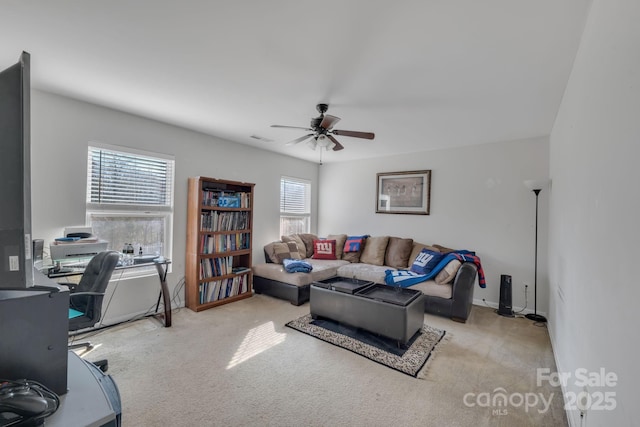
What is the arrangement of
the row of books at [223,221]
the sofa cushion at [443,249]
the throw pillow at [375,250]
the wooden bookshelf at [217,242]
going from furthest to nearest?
the throw pillow at [375,250] < the sofa cushion at [443,249] < the row of books at [223,221] < the wooden bookshelf at [217,242]

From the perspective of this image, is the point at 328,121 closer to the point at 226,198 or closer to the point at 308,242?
the point at 226,198

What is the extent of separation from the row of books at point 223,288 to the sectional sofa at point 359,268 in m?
0.26

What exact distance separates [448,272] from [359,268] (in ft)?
4.46

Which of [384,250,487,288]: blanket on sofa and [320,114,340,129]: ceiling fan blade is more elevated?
[320,114,340,129]: ceiling fan blade

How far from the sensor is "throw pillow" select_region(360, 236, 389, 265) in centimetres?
483

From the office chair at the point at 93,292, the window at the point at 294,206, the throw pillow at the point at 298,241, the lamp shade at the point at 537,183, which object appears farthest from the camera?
the window at the point at 294,206

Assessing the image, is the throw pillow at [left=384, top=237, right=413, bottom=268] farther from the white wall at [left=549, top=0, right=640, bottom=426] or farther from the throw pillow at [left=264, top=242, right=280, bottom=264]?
the white wall at [left=549, top=0, right=640, bottom=426]

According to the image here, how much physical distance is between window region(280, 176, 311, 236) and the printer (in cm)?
302

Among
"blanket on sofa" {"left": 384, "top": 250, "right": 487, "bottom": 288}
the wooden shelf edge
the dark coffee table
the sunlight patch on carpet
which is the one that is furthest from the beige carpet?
"blanket on sofa" {"left": 384, "top": 250, "right": 487, "bottom": 288}

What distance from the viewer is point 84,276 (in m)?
2.40

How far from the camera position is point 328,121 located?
268 cm

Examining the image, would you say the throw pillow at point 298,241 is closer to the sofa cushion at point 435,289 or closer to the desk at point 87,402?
the sofa cushion at point 435,289

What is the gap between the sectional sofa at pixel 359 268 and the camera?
11.4ft

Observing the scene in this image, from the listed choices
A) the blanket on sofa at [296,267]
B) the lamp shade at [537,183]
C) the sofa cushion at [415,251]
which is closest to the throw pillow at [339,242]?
Result: the blanket on sofa at [296,267]
